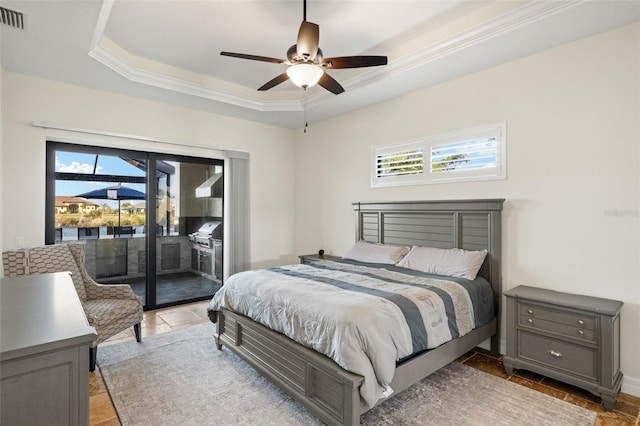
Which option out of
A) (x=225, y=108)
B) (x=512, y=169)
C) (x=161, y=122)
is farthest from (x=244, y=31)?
(x=512, y=169)

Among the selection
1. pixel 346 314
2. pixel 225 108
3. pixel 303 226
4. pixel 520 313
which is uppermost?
pixel 225 108

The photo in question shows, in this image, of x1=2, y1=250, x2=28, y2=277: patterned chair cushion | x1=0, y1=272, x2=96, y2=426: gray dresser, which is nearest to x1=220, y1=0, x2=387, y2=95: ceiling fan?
x1=0, y1=272, x2=96, y2=426: gray dresser

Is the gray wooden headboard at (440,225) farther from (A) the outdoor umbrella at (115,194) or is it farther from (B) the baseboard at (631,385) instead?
(A) the outdoor umbrella at (115,194)

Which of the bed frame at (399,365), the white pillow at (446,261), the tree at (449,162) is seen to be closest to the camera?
the bed frame at (399,365)

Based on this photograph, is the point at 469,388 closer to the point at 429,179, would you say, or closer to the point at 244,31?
the point at 429,179

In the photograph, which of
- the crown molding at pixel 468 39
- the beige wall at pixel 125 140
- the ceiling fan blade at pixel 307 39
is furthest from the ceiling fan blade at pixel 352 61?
the beige wall at pixel 125 140

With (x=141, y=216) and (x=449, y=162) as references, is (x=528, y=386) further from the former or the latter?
(x=141, y=216)

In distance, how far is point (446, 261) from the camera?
3.33 metres

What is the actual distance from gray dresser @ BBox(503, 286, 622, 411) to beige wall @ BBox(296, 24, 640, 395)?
240 mm

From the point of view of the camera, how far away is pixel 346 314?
2.05 m

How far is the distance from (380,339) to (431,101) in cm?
296

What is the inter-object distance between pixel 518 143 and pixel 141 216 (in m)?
4.63

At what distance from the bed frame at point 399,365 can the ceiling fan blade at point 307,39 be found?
2.13 meters

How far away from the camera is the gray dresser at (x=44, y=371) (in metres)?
0.92
